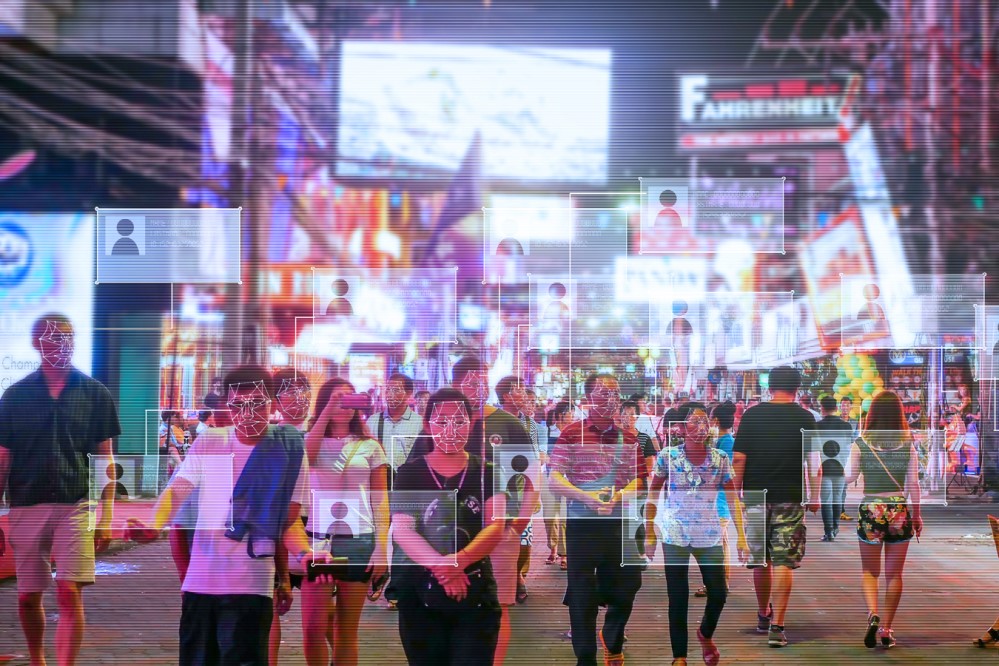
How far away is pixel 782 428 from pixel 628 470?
96 cm

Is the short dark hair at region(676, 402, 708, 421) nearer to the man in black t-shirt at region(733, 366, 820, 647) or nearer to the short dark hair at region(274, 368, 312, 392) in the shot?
the man in black t-shirt at region(733, 366, 820, 647)

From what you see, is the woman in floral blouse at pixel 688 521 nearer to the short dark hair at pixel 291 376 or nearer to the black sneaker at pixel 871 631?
the black sneaker at pixel 871 631

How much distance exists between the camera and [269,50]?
4.48 metres

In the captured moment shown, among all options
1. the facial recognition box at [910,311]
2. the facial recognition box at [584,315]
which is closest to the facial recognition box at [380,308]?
the facial recognition box at [584,315]

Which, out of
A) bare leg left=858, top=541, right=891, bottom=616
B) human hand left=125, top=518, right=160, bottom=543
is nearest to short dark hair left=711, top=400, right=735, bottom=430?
bare leg left=858, top=541, right=891, bottom=616

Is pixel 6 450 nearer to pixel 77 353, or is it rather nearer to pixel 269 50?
pixel 77 353

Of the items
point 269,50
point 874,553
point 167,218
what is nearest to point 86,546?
point 167,218

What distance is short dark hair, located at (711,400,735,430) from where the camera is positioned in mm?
4496

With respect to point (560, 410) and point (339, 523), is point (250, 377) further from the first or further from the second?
point (560, 410)

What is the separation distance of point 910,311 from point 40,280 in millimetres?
4403

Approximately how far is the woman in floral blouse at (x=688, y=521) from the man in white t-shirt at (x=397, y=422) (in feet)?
4.19

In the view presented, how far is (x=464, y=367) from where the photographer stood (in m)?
4.18

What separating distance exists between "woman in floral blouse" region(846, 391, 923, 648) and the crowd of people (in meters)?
0.01
